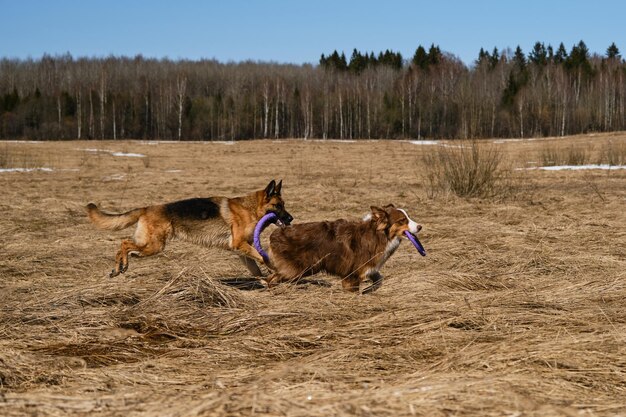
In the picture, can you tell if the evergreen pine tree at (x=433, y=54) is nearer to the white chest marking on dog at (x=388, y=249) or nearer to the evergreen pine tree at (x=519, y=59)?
the evergreen pine tree at (x=519, y=59)

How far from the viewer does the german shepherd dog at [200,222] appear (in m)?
7.11

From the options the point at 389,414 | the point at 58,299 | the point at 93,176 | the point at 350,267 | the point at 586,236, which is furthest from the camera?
the point at 93,176

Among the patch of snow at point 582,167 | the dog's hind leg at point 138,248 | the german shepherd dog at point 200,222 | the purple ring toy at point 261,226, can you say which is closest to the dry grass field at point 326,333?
the dog's hind leg at point 138,248

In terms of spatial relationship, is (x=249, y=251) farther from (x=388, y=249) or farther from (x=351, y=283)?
(x=388, y=249)

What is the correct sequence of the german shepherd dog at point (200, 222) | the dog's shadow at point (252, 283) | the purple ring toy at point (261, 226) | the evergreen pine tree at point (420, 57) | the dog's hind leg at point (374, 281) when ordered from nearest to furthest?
the dog's hind leg at point (374, 281) → the dog's shadow at point (252, 283) → the purple ring toy at point (261, 226) → the german shepherd dog at point (200, 222) → the evergreen pine tree at point (420, 57)

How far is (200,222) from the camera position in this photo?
7.28 metres

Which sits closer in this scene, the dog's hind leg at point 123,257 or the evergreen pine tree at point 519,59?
the dog's hind leg at point 123,257

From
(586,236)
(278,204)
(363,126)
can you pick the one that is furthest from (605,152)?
(363,126)

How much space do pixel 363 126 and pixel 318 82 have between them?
1524cm

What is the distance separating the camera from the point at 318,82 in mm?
82188

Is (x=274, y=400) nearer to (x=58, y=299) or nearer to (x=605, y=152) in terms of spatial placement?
(x=58, y=299)

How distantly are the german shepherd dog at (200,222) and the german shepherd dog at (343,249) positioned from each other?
67 centimetres

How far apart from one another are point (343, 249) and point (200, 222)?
1825mm

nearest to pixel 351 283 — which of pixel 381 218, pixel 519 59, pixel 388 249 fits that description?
pixel 388 249
